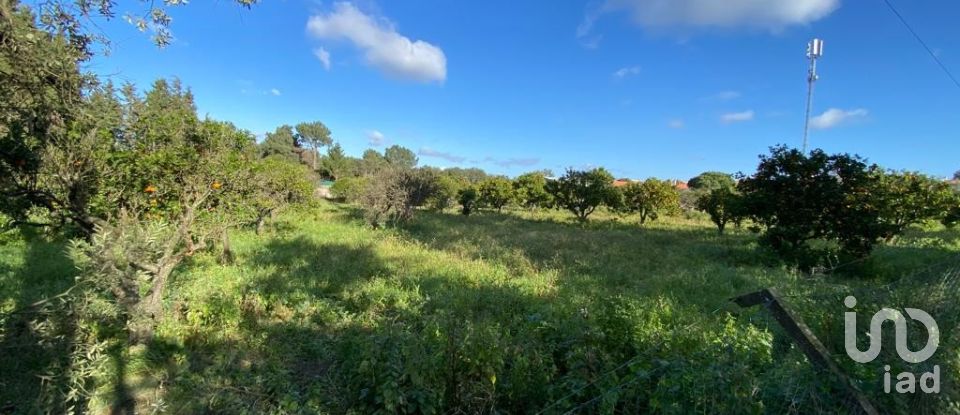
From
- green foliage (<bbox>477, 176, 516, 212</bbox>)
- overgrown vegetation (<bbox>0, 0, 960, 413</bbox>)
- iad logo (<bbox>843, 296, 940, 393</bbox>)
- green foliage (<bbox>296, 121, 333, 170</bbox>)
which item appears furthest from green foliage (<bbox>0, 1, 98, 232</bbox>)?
green foliage (<bbox>296, 121, 333, 170</bbox>)

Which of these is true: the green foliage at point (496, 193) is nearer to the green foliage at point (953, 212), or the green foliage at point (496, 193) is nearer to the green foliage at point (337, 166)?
the green foliage at point (953, 212)

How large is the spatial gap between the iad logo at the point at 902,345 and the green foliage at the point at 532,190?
64.6ft

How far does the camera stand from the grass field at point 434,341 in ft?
8.86

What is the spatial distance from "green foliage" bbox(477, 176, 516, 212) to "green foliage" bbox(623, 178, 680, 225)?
262 inches

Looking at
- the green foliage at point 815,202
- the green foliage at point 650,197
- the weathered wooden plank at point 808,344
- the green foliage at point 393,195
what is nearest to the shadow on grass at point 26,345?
the weathered wooden plank at point 808,344

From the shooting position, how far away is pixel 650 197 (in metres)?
19.7

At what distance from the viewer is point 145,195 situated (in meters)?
4.71

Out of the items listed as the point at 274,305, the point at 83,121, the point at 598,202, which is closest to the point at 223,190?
the point at 274,305

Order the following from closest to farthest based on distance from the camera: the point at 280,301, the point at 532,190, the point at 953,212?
the point at 280,301 → the point at 953,212 → the point at 532,190

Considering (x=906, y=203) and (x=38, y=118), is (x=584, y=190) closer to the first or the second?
(x=906, y=203)

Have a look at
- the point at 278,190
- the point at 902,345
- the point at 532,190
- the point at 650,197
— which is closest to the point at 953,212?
the point at 650,197

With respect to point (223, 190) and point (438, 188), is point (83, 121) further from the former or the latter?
point (438, 188)

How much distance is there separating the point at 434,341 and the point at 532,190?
2070cm

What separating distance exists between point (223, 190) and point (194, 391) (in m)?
2.78
